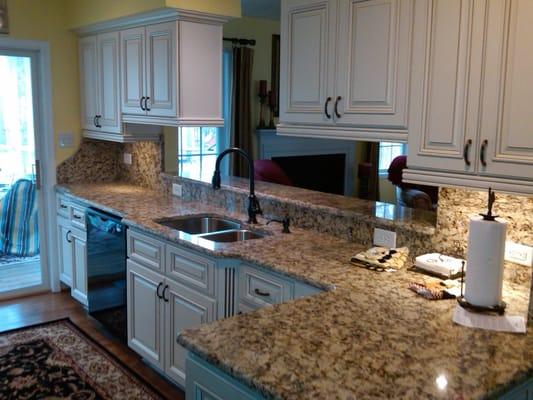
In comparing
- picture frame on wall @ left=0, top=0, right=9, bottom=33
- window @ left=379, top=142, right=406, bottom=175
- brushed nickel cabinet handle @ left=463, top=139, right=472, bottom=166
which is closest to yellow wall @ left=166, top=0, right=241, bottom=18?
picture frame on wall @ left=0, top=0, right=9, bottom=33

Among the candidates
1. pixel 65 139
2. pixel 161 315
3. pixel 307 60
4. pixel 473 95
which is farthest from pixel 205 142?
pixel 473 95

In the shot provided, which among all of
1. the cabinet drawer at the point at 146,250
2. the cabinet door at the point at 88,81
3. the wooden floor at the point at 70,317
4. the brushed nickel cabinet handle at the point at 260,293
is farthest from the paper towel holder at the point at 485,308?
the cabinet door at the point at 88,81

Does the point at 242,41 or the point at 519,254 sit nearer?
the point at 519,254

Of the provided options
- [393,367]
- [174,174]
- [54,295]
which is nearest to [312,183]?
[174,174]

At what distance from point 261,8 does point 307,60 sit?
350cm

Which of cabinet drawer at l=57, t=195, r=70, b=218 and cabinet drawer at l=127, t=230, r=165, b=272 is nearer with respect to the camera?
cabinet drawer at l=127, t=230, r=165, b=272

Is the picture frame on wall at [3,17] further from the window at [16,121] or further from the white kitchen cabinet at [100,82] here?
the white kitchen cabinet at [100,82]

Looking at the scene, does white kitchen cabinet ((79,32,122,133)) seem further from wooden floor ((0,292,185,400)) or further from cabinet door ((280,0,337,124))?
cabinet door ((280,0,337,124))

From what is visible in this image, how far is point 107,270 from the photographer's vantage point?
12.3 feet

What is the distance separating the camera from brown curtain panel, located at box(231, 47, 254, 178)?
623 cm

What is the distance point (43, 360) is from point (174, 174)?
1.60 meters

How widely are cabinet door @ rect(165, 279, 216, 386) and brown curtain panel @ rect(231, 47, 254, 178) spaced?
10.7ft

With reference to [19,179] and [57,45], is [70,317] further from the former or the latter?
[57,45]

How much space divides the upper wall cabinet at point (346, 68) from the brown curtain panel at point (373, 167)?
12.2ft
